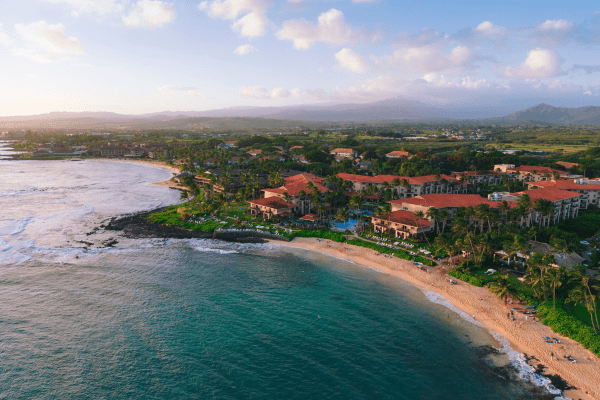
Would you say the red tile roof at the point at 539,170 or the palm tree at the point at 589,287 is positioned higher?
the red tile roof at the point at 539,170

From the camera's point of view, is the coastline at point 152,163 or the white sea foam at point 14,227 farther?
the coastline at point 152,163

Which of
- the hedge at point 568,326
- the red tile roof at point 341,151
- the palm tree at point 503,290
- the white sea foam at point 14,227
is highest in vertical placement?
the red tile roof at point 341,151

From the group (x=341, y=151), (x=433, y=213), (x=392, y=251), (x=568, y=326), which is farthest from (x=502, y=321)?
(x=341, y=151)

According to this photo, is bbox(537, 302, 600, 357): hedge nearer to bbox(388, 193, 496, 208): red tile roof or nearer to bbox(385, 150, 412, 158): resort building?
bbox(388, 193, 496, 208): red tile roof

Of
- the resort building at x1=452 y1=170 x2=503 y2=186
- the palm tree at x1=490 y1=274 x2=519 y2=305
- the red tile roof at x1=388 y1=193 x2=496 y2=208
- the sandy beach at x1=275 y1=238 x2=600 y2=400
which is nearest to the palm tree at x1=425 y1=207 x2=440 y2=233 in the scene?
the red tile roof at x1=388 y1=193 x2=496 y2=208

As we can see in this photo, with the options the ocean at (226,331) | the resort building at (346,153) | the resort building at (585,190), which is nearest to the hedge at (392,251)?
the ocean at (226,331)

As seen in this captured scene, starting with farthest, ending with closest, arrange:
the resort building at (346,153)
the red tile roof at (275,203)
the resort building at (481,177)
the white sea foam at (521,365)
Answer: the resort building at (346,153) < the resort building at (481,177) < the red tile roof at (275,203) < the white sea foam at (521,365)

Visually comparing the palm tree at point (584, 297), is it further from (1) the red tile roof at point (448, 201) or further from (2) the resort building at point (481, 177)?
(2) the resort building at point (481, 177)
